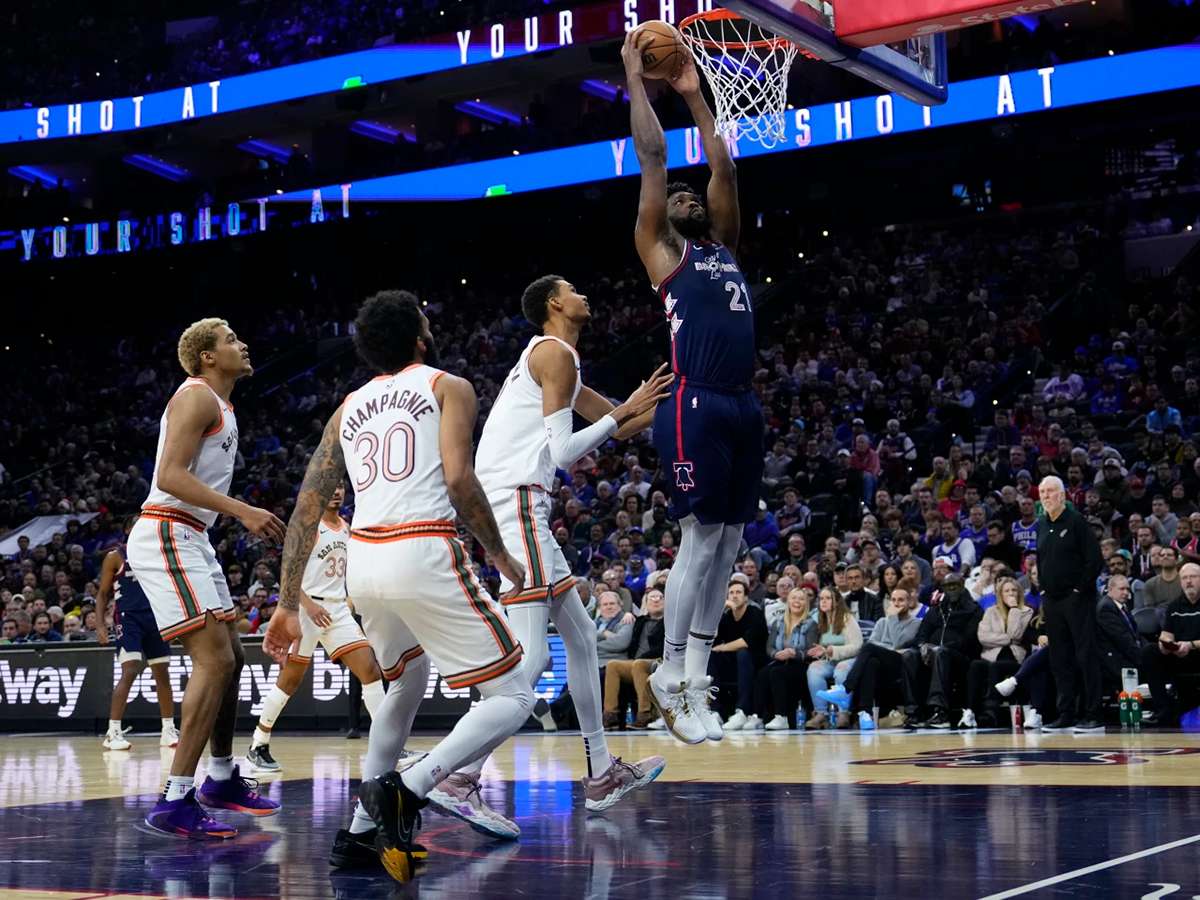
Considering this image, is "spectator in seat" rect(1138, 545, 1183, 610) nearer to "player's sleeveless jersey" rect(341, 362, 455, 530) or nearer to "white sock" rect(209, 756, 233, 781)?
"white sock" rect(209, 756, 233, 781)

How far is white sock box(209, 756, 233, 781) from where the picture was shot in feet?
22.4

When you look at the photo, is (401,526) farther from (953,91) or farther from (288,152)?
(288,152)

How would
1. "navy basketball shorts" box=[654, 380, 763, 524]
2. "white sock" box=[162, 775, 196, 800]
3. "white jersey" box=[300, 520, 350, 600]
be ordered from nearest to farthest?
"white sock" box=[162, 775, 196, 800], "navy basketball shorts" box=[654, 380, 763, 524], "white jersey" box=[300, 520, 350, 600]

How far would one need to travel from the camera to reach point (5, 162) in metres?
31.2

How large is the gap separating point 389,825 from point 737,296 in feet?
9.35

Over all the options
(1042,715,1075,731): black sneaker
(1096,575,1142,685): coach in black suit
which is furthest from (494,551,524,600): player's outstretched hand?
(1096,575,1142,685): coach in black suit

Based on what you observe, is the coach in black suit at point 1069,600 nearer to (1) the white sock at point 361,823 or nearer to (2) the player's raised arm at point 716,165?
(2) the player's raised arm at point 716,165

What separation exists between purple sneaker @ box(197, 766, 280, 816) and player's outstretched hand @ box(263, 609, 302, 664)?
1660 mm

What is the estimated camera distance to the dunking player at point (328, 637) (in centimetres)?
895

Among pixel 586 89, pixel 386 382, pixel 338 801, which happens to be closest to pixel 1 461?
pixel 586 89

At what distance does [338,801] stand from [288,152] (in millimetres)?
27101

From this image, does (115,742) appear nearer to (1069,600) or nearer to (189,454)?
(189,454)

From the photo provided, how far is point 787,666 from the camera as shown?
1283 centimetres

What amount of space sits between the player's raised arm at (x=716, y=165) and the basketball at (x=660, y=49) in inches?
2.3
